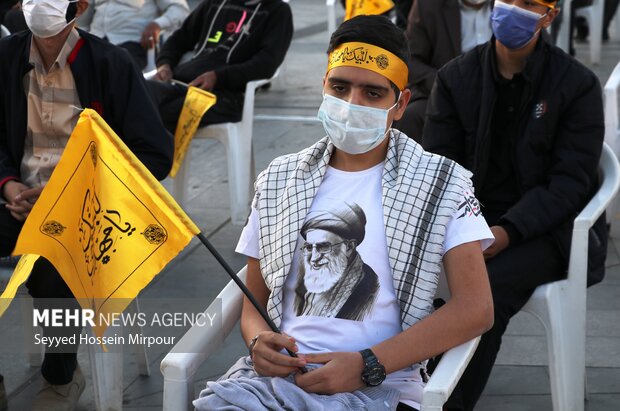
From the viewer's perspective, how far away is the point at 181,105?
5.84 m

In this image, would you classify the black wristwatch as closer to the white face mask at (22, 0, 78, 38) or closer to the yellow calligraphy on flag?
the yellow calligraphy on flag

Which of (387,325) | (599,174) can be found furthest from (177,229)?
(599,174)

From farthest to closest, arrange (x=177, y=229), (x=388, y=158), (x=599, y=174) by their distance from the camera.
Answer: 1. (x=599, y=174)
2. (x=388, y=158)
3. (x=177, y=229)

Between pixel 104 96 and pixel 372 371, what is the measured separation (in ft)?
5.87

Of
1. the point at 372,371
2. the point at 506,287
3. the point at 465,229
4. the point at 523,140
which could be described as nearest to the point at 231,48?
the point at 523,140

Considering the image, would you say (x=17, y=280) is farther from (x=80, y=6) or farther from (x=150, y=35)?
(x=150, y=35)

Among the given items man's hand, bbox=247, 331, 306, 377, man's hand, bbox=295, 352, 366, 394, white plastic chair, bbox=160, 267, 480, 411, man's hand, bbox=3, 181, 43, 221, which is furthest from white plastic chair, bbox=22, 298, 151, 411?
man's hand, bbox=295, 352, 366, 394

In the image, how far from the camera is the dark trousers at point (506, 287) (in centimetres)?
344

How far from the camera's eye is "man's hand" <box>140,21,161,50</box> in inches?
286

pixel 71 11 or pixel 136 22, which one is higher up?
pixel 71 11

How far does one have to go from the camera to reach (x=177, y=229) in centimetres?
281

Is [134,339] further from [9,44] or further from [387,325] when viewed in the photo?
[387,325]

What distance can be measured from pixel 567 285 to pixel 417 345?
1.02 metres

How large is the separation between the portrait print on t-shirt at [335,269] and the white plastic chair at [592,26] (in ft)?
24.6
